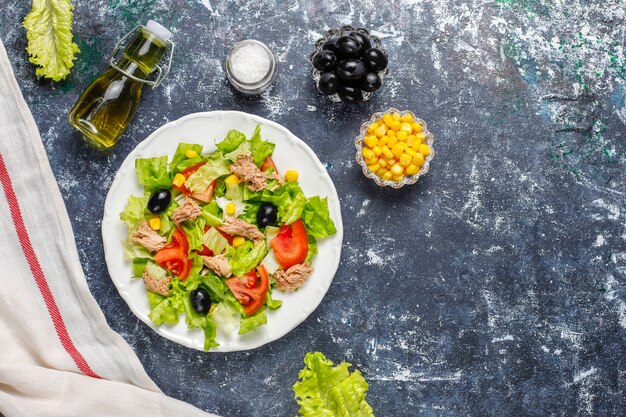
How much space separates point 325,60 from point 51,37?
108 cm

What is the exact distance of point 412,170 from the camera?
2490 mm

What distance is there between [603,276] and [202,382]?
168 centimetres

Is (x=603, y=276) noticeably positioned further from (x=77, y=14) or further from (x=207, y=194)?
(x=77, y=14)

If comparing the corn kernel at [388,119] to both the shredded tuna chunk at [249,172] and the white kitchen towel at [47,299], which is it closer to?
the shredded tuna chunk at [249,172]

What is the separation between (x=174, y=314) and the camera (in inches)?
101

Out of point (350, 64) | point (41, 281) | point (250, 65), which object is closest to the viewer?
point (350, 64)

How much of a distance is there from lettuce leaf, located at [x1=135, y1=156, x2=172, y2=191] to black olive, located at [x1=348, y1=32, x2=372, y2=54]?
0.85 meters

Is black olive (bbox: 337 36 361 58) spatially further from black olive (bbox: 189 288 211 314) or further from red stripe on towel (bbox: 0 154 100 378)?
red stripe on towel (bbox: 0 154 100 378)

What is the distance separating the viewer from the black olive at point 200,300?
8.26 feet

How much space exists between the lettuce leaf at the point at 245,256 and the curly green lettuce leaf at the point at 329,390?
41cm

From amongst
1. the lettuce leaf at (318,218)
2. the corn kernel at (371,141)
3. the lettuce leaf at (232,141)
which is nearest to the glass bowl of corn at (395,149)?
the corn kernel at (371,141)

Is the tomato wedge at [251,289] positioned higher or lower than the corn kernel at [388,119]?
lower

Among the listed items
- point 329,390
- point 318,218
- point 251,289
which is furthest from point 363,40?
point 329,390

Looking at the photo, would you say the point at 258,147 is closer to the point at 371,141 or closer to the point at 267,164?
the point at 267,164
